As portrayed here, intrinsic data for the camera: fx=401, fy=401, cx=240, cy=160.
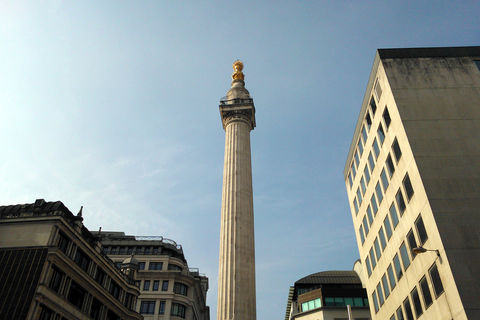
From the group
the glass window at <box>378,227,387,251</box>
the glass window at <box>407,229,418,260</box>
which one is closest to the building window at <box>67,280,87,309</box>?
the glass window at <box>378,227,387,251</box>

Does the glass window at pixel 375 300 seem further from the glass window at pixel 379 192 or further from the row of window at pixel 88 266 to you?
the row of window at pixel 88 266

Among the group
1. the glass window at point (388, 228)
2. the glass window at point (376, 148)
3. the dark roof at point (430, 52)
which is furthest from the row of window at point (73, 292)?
the dark roof at point (430, 52)

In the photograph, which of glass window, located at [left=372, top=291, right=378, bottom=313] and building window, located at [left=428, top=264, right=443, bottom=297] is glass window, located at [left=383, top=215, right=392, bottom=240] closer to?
building window, located at [left=428, top=264, right=443, bottom=297]

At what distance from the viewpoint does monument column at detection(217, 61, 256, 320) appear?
159 ft

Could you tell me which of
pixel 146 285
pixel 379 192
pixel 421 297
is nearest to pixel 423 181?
pixel 421 297

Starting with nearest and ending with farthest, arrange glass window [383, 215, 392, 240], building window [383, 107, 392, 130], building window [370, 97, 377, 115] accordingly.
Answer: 1. building window [383, 107, 392, 130]
2. glass window [383, 215, 392, 240]
3. building window [370, 97, 377, 115]

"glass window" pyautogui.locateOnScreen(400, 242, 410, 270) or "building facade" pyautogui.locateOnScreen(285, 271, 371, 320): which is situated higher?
"building facade" pyautogui.locateOnScreen(285, 271, 371, 320)

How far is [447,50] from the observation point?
110 ft

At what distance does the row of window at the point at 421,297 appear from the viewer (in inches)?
978

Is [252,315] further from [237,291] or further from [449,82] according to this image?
[449,82]

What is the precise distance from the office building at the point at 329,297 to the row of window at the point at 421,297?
20.0 m

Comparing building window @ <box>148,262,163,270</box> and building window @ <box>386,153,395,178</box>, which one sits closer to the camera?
building window @ <box>386,153,395,178</box>

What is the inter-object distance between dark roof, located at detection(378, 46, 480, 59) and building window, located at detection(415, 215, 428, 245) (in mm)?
14138

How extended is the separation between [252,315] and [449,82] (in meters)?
33.5
